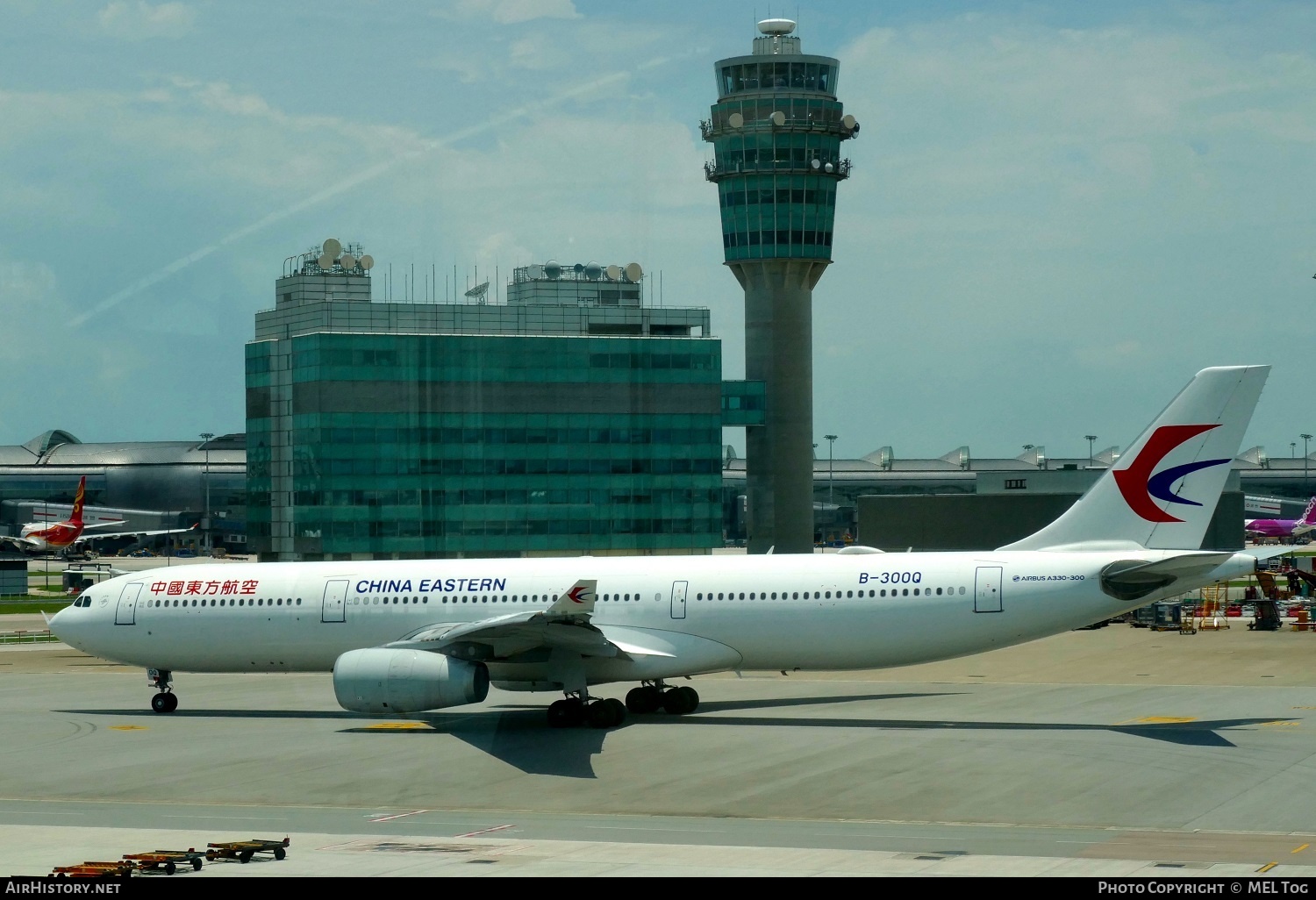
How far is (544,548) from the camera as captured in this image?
88375 millimetres

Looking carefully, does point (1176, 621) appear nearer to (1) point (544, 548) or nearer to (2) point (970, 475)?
(1) point (544, 548)

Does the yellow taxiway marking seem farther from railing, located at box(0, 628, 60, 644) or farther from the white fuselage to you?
railing, located at box(0, 628, 60, 644)

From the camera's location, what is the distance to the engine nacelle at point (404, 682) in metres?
29.3

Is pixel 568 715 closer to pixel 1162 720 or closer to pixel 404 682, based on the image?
pixel 404 682

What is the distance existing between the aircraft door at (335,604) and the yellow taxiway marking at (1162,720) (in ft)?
57.4

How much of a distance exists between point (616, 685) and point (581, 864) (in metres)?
21.4

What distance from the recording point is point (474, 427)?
3433 inches

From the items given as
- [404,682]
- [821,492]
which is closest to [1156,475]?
[404,682]

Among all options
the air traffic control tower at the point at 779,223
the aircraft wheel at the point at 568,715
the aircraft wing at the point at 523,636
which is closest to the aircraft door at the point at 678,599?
the aircraft wing at the point at 523,636

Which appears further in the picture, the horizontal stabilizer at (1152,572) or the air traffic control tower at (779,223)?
the air traffic control tower at (779,223)

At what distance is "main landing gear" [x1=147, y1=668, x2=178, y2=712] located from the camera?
36.0 m

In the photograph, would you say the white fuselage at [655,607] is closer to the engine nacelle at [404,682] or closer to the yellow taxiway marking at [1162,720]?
the engine nacelle at [404,682]

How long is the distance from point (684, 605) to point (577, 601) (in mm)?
4457

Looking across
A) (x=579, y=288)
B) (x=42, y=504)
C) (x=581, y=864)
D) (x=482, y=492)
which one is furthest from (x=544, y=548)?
(x=42, y=504)
